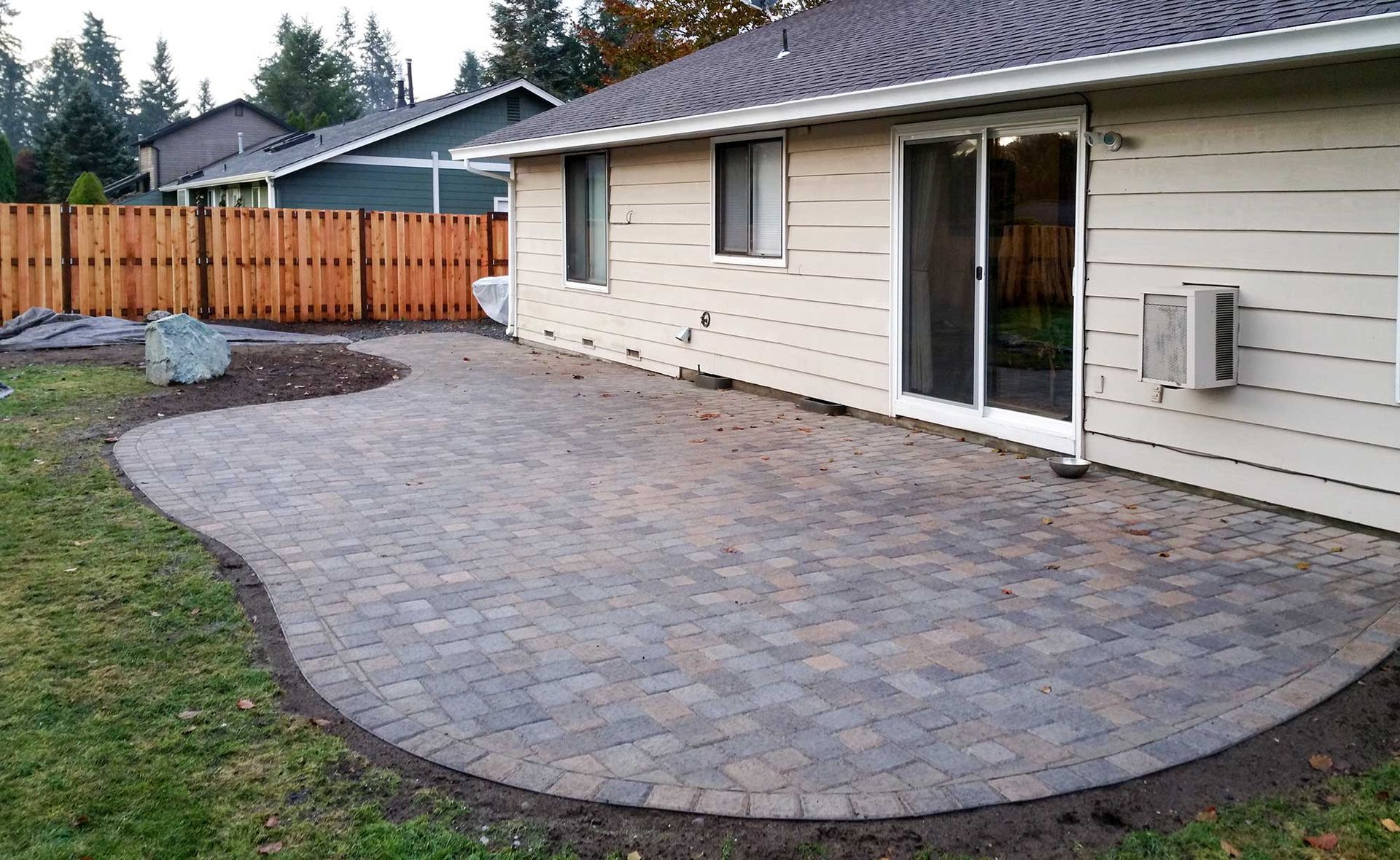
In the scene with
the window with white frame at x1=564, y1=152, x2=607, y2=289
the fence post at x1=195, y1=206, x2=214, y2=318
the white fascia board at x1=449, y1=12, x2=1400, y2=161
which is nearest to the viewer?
the white fascia board at x1=449, y1=12, x2=1400, y2=161

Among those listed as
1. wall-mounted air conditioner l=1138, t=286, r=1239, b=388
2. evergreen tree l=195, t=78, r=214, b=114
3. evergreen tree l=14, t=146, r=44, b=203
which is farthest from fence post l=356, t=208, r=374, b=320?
evergreen tree l=195, t=78, r=214, b=114

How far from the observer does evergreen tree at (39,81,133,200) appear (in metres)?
48.3

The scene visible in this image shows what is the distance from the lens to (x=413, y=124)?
1043 inches

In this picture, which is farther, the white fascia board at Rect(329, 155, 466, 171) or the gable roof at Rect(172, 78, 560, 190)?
the white fascia board at Rect(329, 155, 466, 171)

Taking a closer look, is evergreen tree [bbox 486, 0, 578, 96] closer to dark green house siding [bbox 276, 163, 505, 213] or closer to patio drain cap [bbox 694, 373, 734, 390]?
dark green house siding [bbox 276, 163, 505, 213]

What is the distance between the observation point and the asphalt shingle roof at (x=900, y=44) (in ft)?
21.1

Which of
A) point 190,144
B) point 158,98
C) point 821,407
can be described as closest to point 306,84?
point 190,144

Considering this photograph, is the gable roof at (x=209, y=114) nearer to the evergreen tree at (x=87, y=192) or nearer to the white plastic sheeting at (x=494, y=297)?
the evergreen tree at (x=87, y=192)

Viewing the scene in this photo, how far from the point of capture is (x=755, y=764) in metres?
3.55

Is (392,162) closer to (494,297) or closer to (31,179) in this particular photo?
(494,297)

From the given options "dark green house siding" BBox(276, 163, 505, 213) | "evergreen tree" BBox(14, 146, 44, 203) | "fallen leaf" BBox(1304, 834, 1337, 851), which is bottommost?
"fallen leaf" BBox(1304, 834, 1337, 851)

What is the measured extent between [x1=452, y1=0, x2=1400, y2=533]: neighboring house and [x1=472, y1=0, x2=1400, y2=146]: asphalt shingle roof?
0.04 metres

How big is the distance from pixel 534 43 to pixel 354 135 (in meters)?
19.0

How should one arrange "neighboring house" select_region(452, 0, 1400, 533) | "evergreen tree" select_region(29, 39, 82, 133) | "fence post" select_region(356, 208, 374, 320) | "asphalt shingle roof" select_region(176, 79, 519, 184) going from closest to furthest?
"neighboring house" select_region(452, 0, 1400, 533) < "fence post" select_region(356, 208, 374, 320) < "asphalt shingle roof" select_region(176, 79, 519, 184) < "evergreen tree" select_region(29, 39, 82, 133)
